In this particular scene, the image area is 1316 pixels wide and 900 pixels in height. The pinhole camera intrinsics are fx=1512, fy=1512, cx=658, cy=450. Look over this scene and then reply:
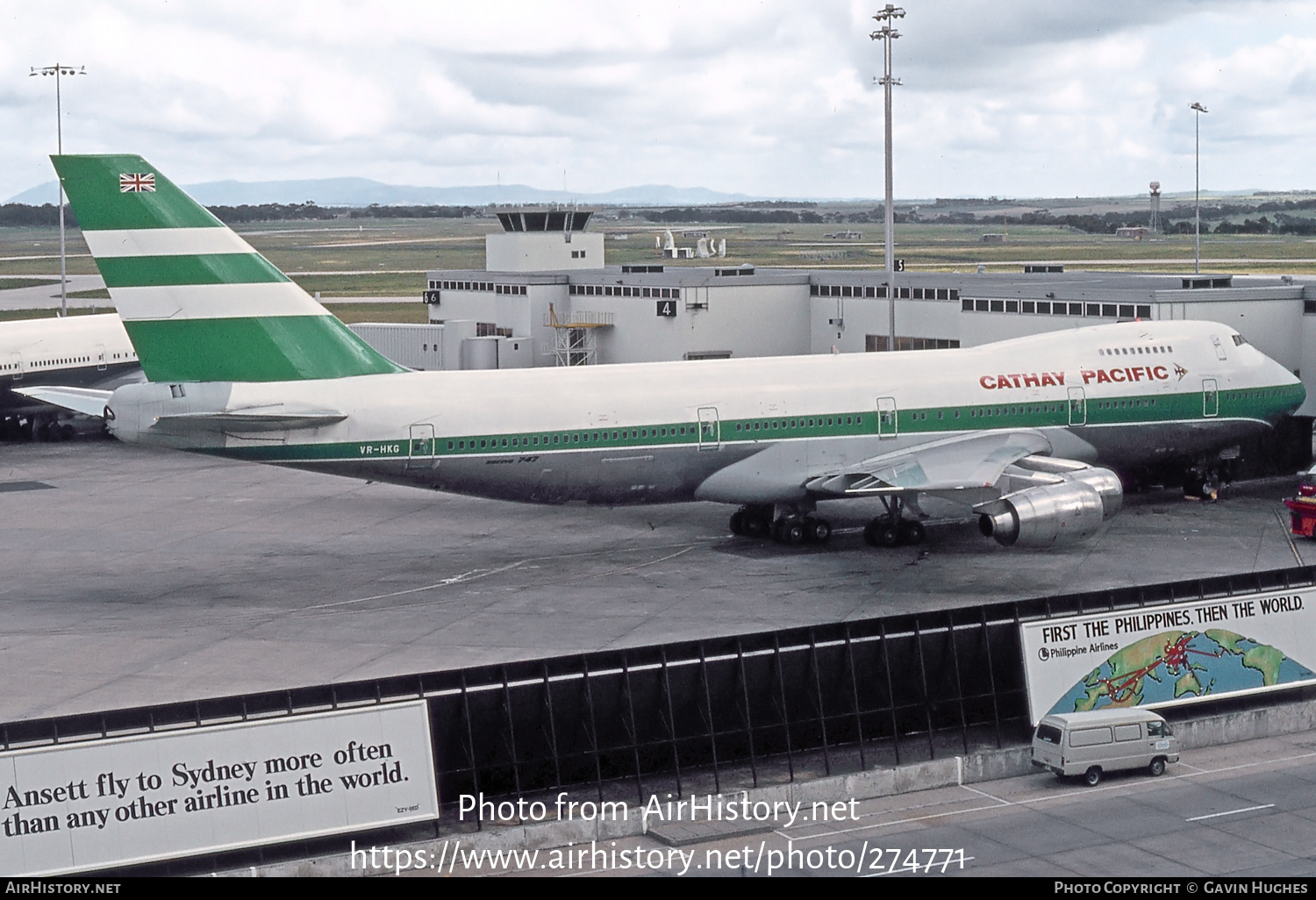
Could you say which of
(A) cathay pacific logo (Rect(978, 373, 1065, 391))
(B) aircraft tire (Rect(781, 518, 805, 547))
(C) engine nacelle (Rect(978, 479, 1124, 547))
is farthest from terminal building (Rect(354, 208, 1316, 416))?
(C) engine nacelle (Rect(978, 479, 1124, 547))

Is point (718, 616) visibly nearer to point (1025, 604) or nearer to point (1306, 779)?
point (1025, 604)

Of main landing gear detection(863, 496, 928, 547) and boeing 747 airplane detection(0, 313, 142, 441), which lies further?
boeing 747 airplane detection(0, 313, 142, 441)

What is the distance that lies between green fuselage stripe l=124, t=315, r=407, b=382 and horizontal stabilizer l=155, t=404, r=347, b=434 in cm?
101

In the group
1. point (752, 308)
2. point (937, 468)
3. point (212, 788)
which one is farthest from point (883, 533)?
point (752, 308)

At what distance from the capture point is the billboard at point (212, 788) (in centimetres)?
2095

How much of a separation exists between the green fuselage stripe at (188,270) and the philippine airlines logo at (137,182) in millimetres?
1598

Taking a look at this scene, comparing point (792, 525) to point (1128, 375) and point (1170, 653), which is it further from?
point (1170, 653)

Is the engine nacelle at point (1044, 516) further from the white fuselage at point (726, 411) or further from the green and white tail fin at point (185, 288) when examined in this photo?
the green and white tail fin at point (185, 288)

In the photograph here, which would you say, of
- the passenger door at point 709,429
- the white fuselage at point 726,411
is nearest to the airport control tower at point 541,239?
the white fuselage at point 726,411

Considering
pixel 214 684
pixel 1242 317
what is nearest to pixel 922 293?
pixel 1242 317

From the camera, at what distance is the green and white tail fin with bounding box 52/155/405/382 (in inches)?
1398

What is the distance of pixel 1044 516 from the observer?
3775 cm

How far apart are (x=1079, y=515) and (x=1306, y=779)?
1317 cm

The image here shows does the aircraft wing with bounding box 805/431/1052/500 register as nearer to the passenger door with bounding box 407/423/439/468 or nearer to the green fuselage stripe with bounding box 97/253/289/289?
the passenger door with bounding box 407/423/439/468
